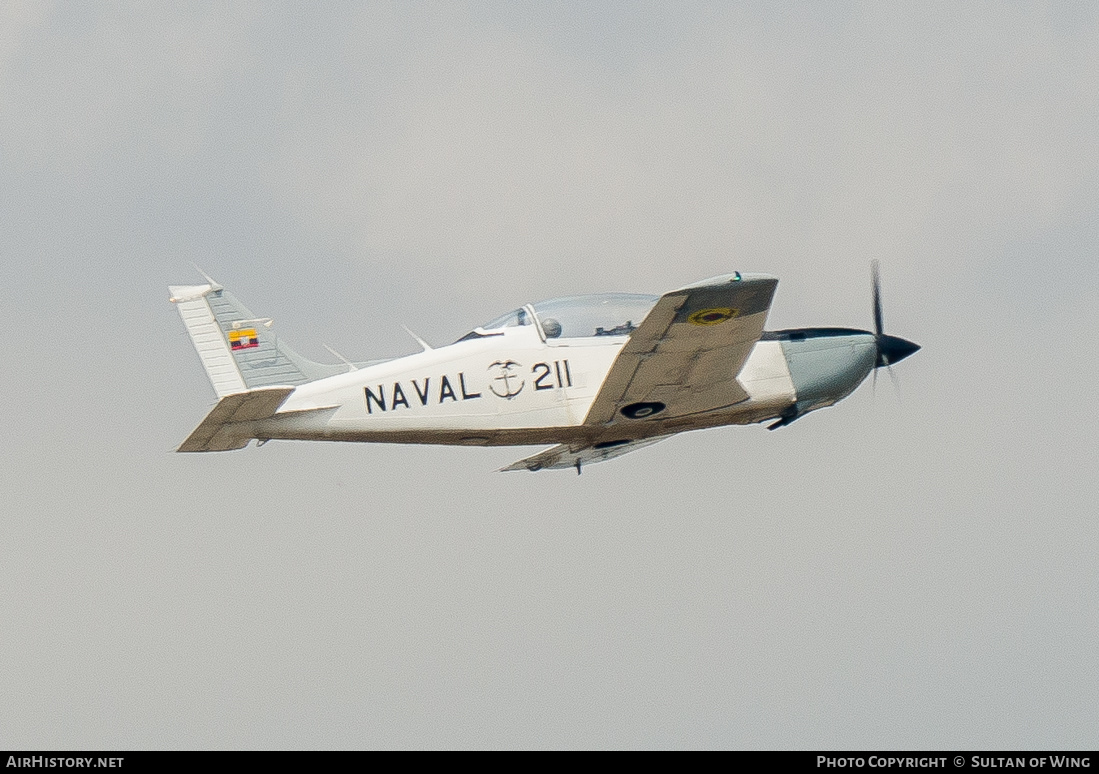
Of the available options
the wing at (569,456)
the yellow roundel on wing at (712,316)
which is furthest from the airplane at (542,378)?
the wing at (569,456)

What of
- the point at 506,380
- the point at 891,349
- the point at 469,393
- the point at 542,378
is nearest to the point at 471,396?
the point at 469,393

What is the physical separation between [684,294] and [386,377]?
13.6 ft

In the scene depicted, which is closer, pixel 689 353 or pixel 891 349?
pixel 689 353

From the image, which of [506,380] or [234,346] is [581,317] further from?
[234,346]

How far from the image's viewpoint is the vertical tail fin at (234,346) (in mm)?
20469

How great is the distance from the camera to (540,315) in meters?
19.9

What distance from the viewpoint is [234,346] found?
67.5ft

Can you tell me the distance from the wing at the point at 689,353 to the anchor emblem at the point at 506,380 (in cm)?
100

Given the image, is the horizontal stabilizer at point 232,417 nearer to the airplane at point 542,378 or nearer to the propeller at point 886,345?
the airplane at point 542,378

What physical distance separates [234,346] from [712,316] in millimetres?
6427
